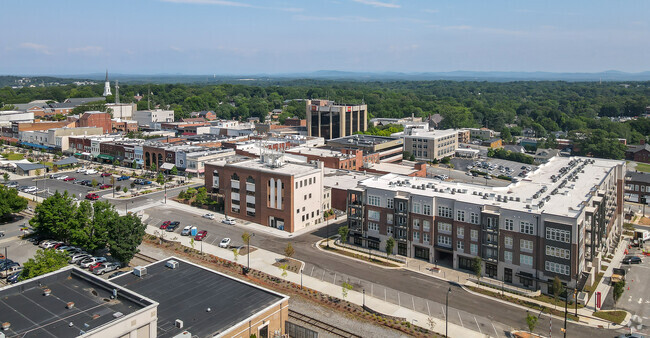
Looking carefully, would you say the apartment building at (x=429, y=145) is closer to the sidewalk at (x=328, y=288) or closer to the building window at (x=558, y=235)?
the sidewalk at (x=328, y=288)

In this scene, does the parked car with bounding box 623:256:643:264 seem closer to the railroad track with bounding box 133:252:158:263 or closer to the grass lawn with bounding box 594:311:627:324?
the grass lawn with bounding box 594:311:627:324

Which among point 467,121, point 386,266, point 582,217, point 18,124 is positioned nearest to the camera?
point 582,217

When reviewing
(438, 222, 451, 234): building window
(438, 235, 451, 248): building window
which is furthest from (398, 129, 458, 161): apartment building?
(438, 235, 451, 248): building window

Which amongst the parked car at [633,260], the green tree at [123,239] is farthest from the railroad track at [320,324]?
the parked car at [633,260]

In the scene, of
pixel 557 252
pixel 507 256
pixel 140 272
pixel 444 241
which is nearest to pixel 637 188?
pixel 557 252

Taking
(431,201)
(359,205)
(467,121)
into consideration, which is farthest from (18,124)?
(467,121)

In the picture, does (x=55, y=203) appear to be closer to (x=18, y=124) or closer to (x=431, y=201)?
(x=431, y=201)

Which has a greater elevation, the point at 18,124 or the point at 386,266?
the point at 18,124
